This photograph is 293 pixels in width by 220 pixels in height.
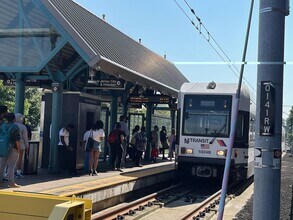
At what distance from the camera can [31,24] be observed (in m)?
12.3

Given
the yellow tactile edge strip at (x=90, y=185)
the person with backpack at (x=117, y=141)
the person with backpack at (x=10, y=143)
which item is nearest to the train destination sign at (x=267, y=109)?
the yellow tactile edge strip at (x=90, y=185)

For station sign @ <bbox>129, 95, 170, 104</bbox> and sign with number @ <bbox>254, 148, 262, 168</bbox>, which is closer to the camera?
sign with number @ <bbox>254, 148, 262, 168</bbox>

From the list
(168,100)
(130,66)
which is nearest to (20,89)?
(130,66)

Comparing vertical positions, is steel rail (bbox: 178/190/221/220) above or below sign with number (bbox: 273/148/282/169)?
below

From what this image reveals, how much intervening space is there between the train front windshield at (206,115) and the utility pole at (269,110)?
9234mm

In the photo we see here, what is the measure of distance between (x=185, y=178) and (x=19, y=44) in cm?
830

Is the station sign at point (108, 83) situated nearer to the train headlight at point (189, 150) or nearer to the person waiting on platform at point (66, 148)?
the person waiting on platform at point (66, 148)

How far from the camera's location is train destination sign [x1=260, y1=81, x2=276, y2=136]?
3588 millimetres

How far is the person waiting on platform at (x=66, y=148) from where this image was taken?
1198cm

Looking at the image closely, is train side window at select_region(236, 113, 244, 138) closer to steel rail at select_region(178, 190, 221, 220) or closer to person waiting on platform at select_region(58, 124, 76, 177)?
steel rail at select_region(178, 190, 221, 220)

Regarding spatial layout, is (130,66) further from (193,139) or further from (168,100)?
(168,100)

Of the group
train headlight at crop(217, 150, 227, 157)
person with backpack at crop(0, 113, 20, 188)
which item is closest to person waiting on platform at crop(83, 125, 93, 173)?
person with backpack at crop(0, 113, 20, 188)

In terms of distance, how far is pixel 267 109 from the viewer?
3625 millimetres

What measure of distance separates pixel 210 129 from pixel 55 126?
4574 millimetres
